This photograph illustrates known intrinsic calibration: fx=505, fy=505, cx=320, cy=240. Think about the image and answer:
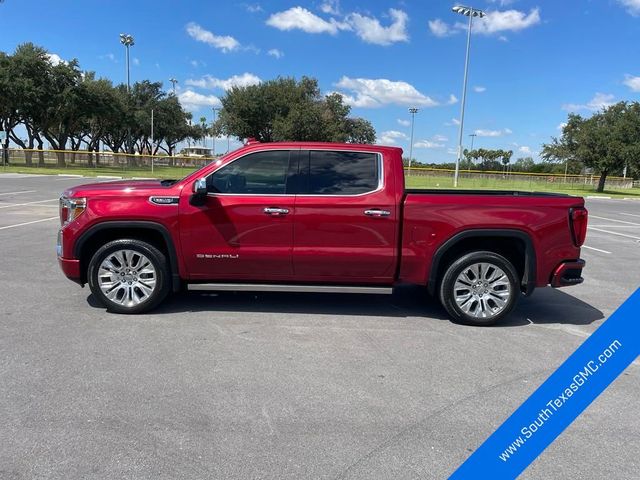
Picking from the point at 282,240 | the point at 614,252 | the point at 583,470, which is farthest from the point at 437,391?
the point at 614,252

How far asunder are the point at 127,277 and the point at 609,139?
44.2 meters

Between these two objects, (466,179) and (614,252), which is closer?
(614,252)

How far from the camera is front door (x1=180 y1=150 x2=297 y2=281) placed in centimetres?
525

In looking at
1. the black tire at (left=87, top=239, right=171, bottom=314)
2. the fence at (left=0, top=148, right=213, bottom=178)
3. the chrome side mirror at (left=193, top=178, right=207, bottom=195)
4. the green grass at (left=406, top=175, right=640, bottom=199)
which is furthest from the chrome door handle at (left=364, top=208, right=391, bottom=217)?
the fence at (left=0, top=148, right=213, bottom=178)

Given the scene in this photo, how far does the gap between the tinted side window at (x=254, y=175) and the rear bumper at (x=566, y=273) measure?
3015mm

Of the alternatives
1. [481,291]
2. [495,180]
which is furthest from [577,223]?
[495,180]

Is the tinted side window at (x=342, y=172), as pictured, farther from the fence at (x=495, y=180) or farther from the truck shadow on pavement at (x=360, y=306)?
the fence at (x=495, y=180)

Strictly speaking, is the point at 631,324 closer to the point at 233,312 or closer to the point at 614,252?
the point at 233,312

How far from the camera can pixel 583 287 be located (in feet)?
24.2

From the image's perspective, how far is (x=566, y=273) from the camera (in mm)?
5320

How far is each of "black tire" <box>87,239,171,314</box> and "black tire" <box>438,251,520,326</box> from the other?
299 centimetres

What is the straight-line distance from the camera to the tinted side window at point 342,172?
17.5 feet

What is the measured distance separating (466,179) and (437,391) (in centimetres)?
4630

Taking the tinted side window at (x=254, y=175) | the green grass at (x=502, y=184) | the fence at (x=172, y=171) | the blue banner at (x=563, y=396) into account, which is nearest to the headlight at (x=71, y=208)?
the tinted side window at (x=254, y=175)
